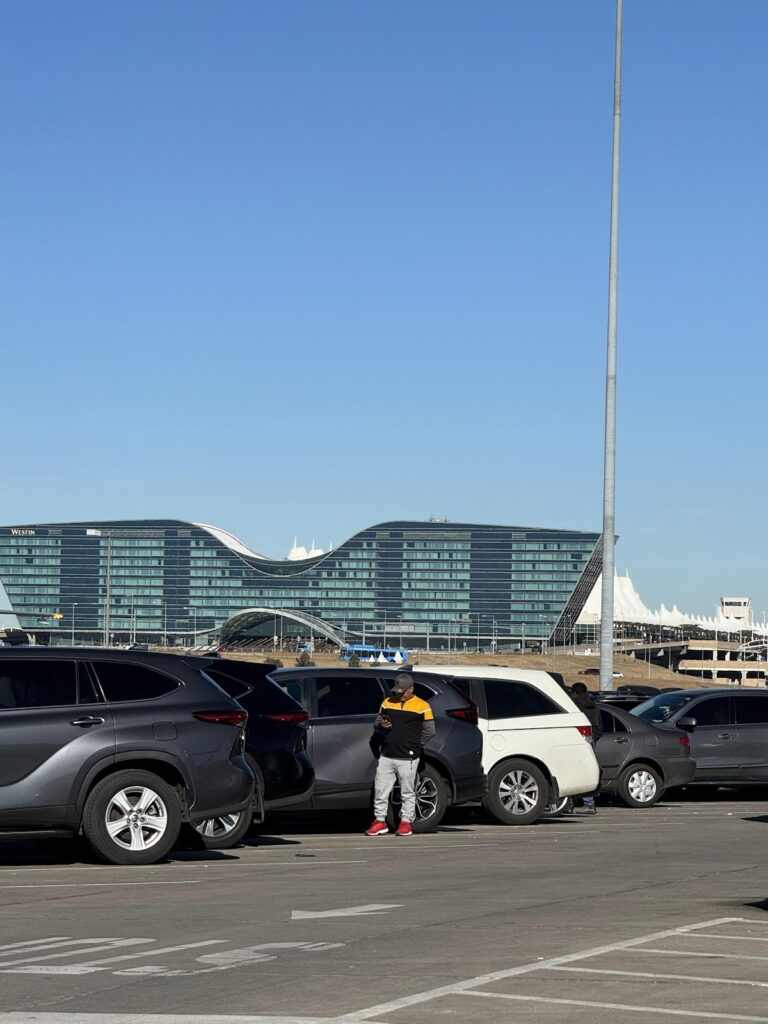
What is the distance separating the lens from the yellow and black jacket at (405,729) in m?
14.9

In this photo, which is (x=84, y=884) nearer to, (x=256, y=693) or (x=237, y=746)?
(x=237, y=746)

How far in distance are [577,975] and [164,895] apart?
13.1 ft

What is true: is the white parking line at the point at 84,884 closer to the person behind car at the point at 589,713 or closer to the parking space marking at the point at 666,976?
the parking space marking at the point at 666,976

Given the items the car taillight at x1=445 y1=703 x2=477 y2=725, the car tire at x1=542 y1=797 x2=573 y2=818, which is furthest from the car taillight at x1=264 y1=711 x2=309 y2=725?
the car tire at x1=542 y1=797 x2=573 y2=818

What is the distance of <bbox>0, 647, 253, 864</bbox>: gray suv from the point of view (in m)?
11.9

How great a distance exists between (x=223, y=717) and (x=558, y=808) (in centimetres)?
685

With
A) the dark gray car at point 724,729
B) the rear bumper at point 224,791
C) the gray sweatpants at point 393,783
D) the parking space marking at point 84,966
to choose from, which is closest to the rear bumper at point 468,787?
the gray sweatpants at point 393,783

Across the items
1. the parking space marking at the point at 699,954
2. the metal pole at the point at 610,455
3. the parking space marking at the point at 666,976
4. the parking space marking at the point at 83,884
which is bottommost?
the parking space marking at the point at 83,884

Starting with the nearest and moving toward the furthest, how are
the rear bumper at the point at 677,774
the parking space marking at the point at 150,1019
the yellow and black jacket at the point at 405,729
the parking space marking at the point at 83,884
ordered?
the parking space marking at the point at 150,1019, the parking space marking at the point at 83,884, the yellow and black jacket at the point at 405,729, the rear bumper at the point at 677,774

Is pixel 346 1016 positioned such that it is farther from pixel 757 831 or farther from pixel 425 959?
pixel 757 831

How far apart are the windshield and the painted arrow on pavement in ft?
40.1

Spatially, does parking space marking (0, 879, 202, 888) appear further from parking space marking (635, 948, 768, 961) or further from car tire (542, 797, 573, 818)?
car tire (542, 797, 573, 818)

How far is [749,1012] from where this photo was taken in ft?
21.0

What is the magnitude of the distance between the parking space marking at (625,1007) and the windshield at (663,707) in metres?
15.1
